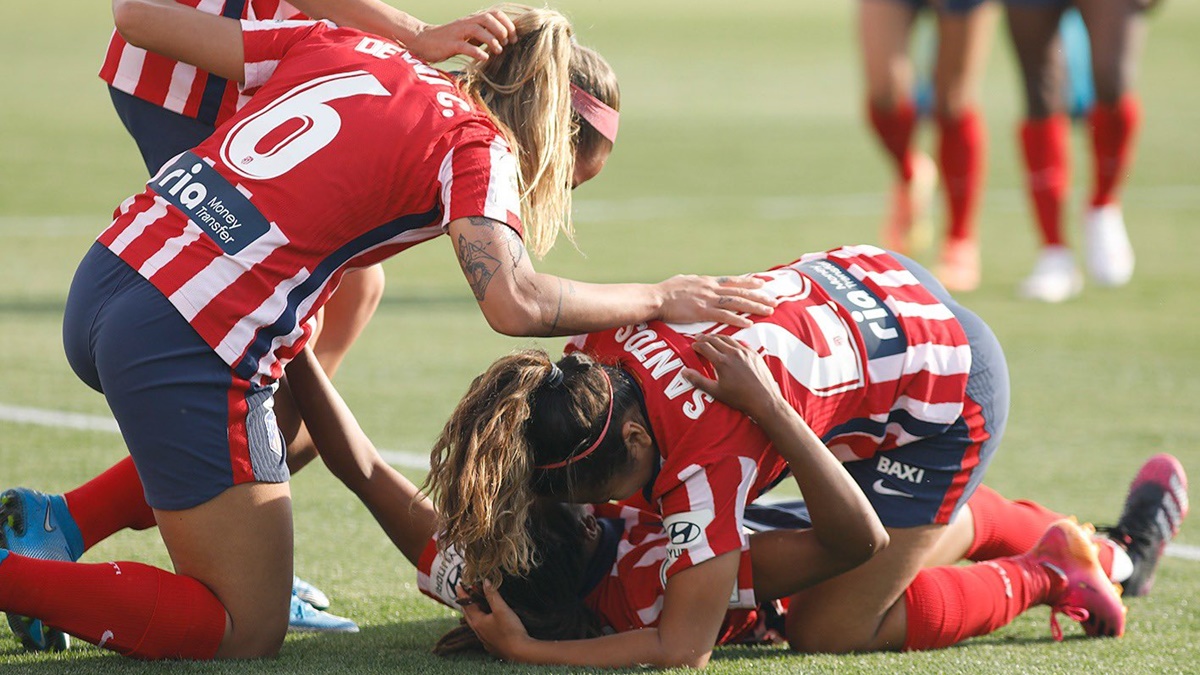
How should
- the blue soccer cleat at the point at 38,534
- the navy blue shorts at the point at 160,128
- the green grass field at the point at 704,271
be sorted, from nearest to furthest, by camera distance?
the blue soccer cleat at the point at 38,534 → the green grass field at the point at 704,271 → the navy blue shorts at the point at 160,128

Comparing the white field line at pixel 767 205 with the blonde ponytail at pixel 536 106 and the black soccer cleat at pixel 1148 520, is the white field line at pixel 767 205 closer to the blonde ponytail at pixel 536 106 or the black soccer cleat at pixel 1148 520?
the black soccer cleat at pixel 1148 520

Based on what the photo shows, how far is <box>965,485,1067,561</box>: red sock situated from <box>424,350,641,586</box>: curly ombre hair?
44.7 inches

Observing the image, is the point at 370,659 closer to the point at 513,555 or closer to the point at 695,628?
the point at 513,555

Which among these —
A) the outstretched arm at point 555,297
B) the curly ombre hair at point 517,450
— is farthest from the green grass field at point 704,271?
the outstretched arm at point 555,297

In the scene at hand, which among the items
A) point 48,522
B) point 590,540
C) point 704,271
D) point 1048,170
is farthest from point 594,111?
point 1048,170

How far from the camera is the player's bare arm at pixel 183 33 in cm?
310

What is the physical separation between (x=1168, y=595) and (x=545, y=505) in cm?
155

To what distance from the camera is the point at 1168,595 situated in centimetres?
366

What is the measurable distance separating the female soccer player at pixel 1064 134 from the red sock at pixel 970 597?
4242 mm

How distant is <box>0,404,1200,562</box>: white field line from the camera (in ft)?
15.0

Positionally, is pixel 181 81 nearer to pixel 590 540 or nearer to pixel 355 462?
pixel 355 462

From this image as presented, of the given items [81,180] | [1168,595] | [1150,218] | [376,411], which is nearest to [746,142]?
[1150,218]

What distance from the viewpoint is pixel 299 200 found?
2896mm

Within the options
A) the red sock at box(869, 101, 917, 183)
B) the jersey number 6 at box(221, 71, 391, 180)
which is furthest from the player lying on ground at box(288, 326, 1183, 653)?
the red sock at box(869, 101, 917, 183)
